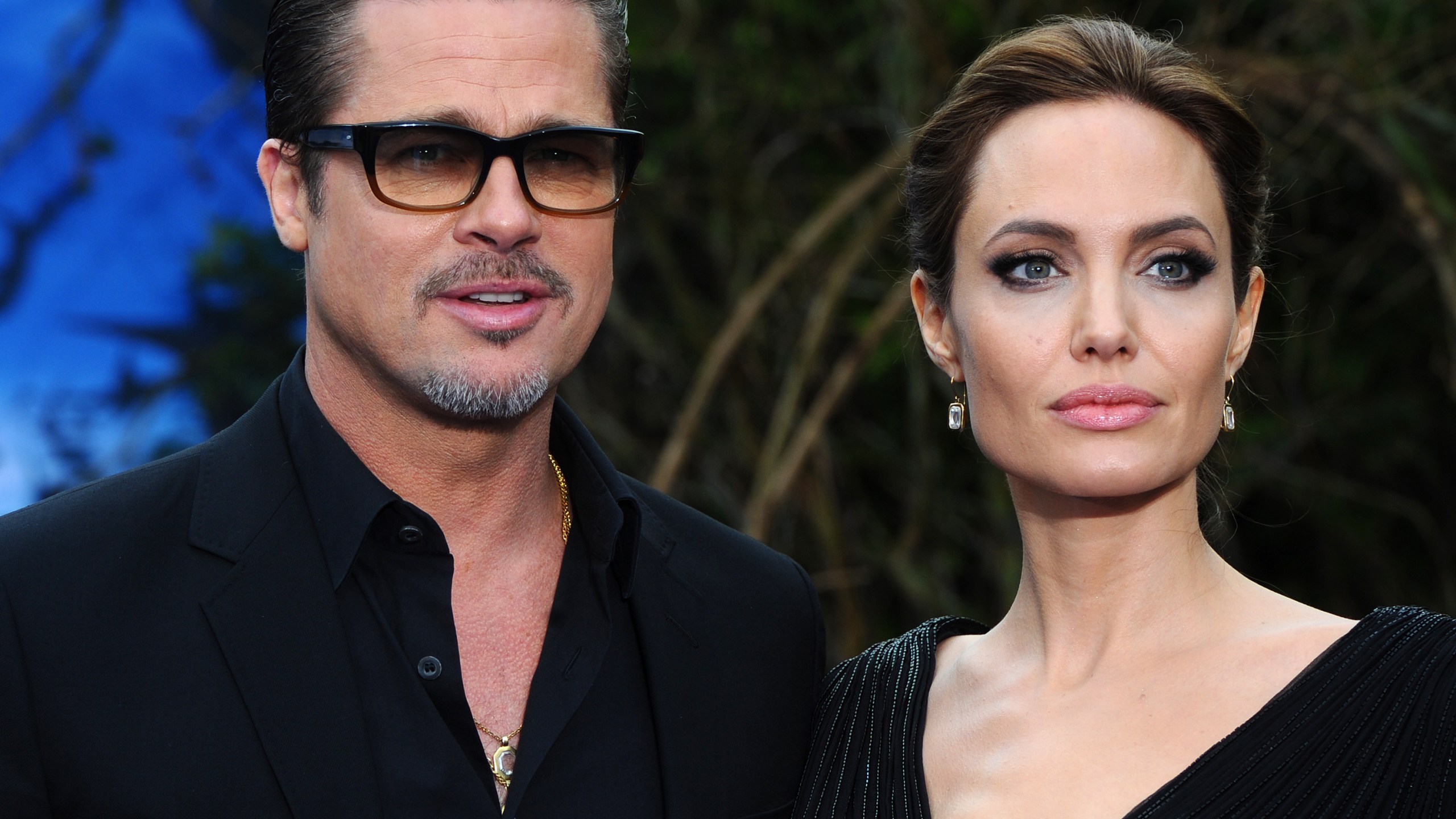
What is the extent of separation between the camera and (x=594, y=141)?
219 centimetres

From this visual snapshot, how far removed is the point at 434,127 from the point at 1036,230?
87cm

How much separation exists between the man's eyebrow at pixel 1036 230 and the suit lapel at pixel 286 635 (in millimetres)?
1077

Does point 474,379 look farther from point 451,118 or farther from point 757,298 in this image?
point 757,298

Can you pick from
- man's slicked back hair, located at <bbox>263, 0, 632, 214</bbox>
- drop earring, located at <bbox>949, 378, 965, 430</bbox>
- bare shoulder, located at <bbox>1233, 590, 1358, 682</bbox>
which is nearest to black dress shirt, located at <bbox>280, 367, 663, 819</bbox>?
man's slicked back hair, located at <bbox>263, 0, 632, 214</bbox>

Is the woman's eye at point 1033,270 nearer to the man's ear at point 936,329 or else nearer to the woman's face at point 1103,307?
the woman's face at point 1103,307

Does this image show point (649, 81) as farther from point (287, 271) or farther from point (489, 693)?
point (489, 693)

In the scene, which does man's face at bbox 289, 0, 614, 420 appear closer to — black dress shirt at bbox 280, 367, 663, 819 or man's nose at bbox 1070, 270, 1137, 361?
black dress shirt at bbox 280, 367, 663, 819

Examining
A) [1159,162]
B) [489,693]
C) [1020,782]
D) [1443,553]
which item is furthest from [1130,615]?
[1443,553]

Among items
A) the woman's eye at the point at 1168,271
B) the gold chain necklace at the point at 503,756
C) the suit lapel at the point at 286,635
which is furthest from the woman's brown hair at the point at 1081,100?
the suit lapel at the point at 286,635

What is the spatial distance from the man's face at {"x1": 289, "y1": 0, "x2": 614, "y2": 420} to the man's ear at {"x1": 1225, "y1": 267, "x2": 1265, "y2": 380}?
975 millimetres

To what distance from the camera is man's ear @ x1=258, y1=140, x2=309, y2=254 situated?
2.22 m

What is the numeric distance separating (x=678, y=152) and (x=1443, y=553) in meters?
2.75

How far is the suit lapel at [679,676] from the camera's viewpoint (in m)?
2.10

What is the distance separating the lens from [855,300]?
4836 millimetres
